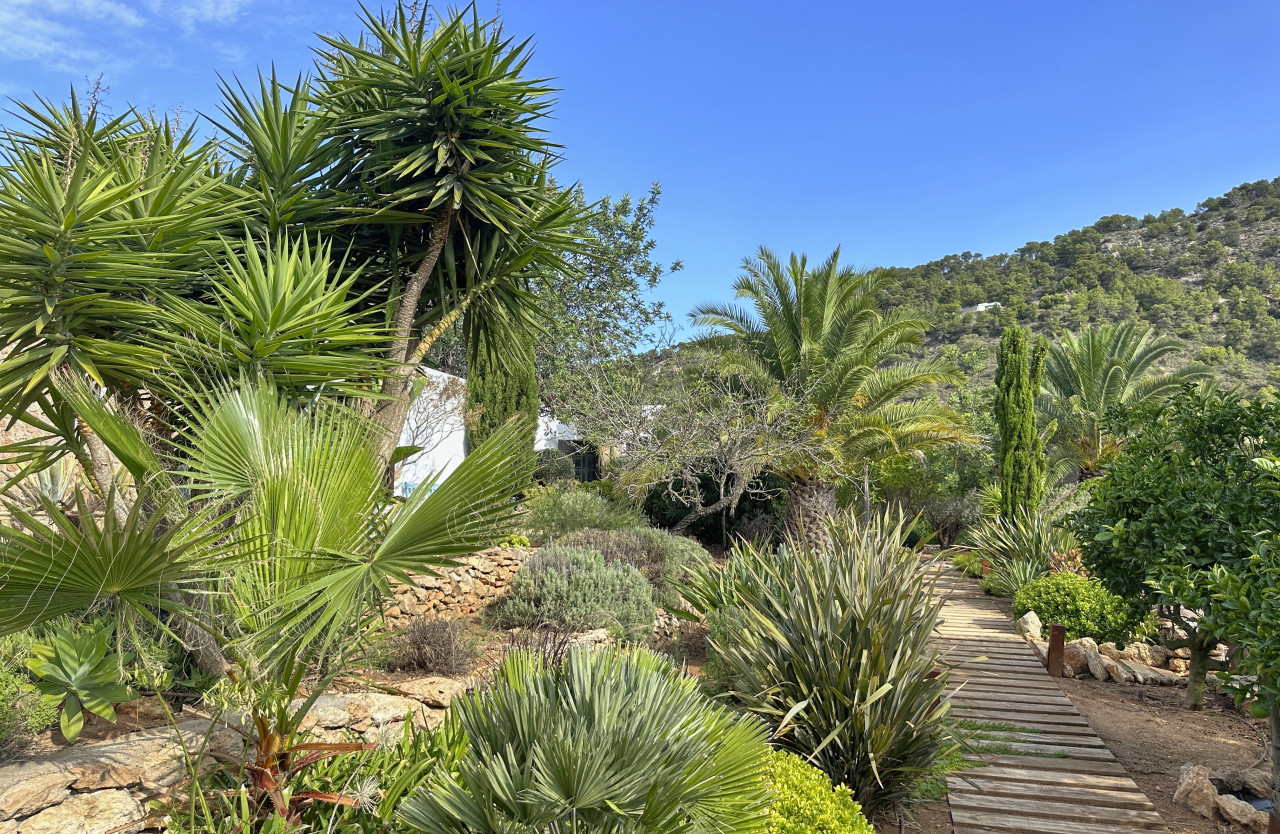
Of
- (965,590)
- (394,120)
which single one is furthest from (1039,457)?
(394,120)

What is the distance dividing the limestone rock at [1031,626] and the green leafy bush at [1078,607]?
0.46 feet

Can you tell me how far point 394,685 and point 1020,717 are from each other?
5398 mm

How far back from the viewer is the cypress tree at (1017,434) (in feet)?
48.7

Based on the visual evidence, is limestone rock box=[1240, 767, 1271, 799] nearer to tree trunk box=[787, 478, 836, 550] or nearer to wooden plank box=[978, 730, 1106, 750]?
wooden plank box=[978, 730, 1106, 750]

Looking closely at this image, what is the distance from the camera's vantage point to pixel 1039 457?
15000mm

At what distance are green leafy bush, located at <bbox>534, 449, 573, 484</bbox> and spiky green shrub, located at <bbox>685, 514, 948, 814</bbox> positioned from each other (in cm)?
1216

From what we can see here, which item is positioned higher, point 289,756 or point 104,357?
point 104,357

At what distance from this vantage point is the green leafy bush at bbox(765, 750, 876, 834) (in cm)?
347

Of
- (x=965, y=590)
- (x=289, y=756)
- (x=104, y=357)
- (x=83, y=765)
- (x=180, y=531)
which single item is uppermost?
(x=104, y=357)

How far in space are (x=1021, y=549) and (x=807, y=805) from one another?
35.8 ft

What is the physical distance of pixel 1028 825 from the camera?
14.6 feet

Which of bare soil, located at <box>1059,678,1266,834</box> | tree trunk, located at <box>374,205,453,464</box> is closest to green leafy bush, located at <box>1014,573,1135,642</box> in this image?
bare soil, located at <box>1059,678,1266,834</box>

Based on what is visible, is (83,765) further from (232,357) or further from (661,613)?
(661,613)

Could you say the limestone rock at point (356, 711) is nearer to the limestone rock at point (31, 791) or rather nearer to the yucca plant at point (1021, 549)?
the limestone rock at point (31, 791)
